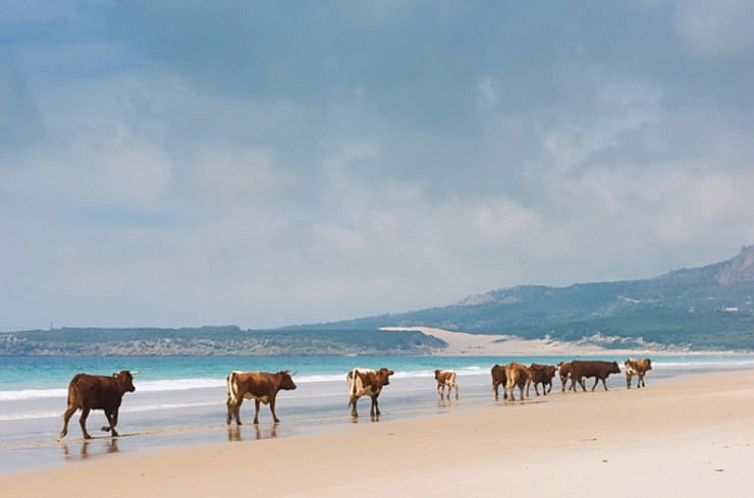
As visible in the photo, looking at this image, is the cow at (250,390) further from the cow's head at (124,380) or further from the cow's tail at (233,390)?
the cow's head at (124,380)

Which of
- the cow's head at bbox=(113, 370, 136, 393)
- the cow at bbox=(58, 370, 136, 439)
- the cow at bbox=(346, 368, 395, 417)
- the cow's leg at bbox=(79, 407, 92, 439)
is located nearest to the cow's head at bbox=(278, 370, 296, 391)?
the cow at bbox=(346, 368, 395, 417)

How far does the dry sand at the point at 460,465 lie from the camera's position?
8.54 m

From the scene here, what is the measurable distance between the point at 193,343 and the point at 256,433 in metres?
151

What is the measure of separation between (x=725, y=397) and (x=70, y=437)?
1626cm

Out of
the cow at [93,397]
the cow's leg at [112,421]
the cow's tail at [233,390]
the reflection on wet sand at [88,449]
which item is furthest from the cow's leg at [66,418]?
the cow's tail at [233,390]

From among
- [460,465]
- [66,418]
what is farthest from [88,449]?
[460,465]

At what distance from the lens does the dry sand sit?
8539mm

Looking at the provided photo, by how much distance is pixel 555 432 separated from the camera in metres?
14.5

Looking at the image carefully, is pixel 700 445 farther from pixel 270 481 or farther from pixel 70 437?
pixel 70 437

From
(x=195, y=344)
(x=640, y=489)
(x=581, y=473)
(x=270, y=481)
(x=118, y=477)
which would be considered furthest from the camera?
(x=195, y=344)

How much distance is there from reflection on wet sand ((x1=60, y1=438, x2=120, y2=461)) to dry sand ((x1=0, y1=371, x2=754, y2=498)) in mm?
741

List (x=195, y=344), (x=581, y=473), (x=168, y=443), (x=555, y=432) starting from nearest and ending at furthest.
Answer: (x=581, y=473) < (x=555, y=432) < (x=168, y=443) < (x=195, y=344)

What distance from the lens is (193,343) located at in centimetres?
16462

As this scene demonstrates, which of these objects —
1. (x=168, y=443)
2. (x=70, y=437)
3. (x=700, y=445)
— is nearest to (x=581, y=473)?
(x=700, y=445)
